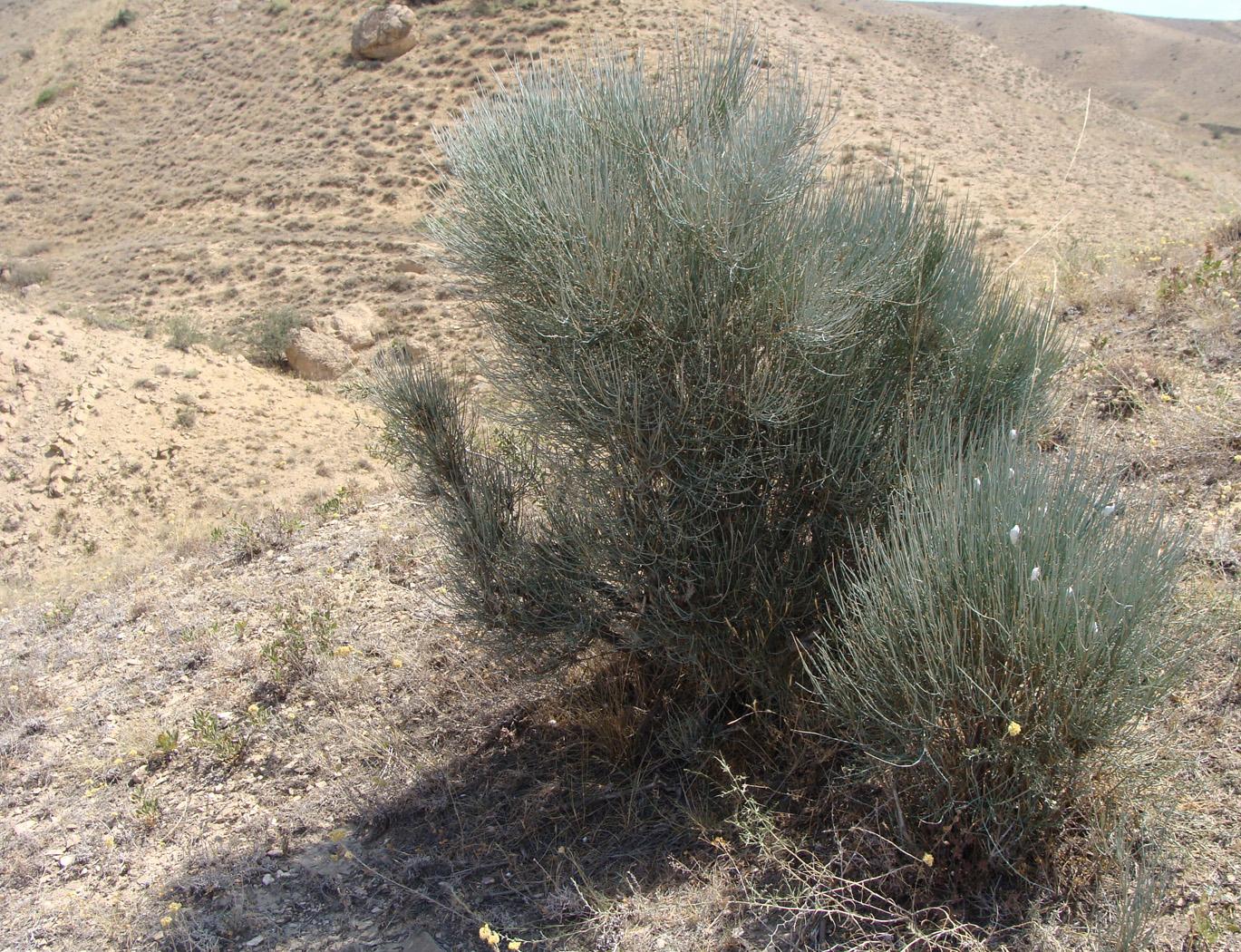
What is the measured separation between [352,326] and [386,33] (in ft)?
58.7

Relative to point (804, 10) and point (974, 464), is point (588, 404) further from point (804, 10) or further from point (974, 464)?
point (804, 10)

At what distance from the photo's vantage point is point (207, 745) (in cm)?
541

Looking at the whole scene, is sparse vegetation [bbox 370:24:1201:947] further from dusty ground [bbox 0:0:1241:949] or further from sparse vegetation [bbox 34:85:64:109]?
sparse vegetation [bbox 34:85:64:109]

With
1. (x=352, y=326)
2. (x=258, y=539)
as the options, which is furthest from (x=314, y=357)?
(x=258, y=539)

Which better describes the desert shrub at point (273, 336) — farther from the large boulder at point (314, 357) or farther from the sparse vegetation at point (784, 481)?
the sparse vegetation at point (784, 481)

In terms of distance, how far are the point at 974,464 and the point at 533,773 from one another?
272cm

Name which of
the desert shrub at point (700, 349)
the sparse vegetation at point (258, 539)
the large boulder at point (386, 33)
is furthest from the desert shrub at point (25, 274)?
the desert shrub at point (700, 349)

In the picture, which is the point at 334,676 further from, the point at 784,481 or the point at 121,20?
the point at 121,20

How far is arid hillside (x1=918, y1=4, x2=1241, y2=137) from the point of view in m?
60.6

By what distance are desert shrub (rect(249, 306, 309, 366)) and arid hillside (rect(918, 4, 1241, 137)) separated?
53.1 m

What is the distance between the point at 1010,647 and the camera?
288 centimetres

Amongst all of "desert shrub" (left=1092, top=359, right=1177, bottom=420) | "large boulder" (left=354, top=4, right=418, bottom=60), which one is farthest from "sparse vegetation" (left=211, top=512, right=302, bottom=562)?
"large boulder" (left=354, top=4, right=418, bottom=60)

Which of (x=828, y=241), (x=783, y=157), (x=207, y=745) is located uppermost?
(x=783, y=157)

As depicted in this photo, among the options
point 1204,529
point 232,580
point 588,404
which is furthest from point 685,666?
point 232,580
